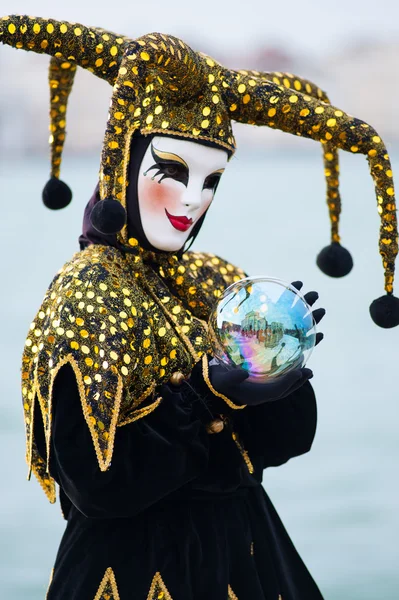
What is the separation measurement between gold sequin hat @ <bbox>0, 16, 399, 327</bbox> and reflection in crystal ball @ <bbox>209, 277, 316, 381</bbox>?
0.85 ft

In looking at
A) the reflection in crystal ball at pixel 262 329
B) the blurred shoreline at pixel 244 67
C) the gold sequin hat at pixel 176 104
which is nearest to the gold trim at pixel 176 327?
the gold sequin hat at pixel 176 104

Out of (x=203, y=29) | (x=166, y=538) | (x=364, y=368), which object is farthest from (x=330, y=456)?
(x=166, y=538)

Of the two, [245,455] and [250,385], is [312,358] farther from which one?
[250,385]

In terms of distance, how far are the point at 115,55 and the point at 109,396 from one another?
0.69 m

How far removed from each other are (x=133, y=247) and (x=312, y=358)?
13.1 feet

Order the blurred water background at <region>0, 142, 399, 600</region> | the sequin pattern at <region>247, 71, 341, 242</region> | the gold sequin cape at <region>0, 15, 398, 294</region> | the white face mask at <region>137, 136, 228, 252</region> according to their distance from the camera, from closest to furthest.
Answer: the gold sequin cape at <region>0, 15, 398, 294</region> < the white face mask at <region>137, 136, 228, 252</region> < the sequin pattern at <region>247, 71, 341, 242</region> < the blurred water background at <region>0, 142, 399, 600</region>

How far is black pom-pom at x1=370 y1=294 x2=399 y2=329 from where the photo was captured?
7.90 feet

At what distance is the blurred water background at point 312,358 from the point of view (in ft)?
13.6

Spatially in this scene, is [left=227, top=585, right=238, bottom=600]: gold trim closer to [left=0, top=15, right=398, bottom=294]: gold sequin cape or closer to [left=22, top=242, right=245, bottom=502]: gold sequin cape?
[left=22, top=242, right=245, bottom=502]: gold sequin cape

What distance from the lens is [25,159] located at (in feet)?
23.3

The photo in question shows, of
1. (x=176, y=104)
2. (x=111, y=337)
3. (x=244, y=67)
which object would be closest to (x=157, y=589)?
(x=111, y=337)

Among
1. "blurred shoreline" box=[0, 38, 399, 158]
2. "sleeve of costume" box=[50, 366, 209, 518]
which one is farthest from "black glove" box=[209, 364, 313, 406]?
"blurred shoreline" box=[0, 38, 399, 158]

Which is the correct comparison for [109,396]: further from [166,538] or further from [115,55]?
[115,55]

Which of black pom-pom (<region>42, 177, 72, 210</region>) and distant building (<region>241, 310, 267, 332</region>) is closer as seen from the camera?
distant building (<region>241, 310, 267, 332</region>)
